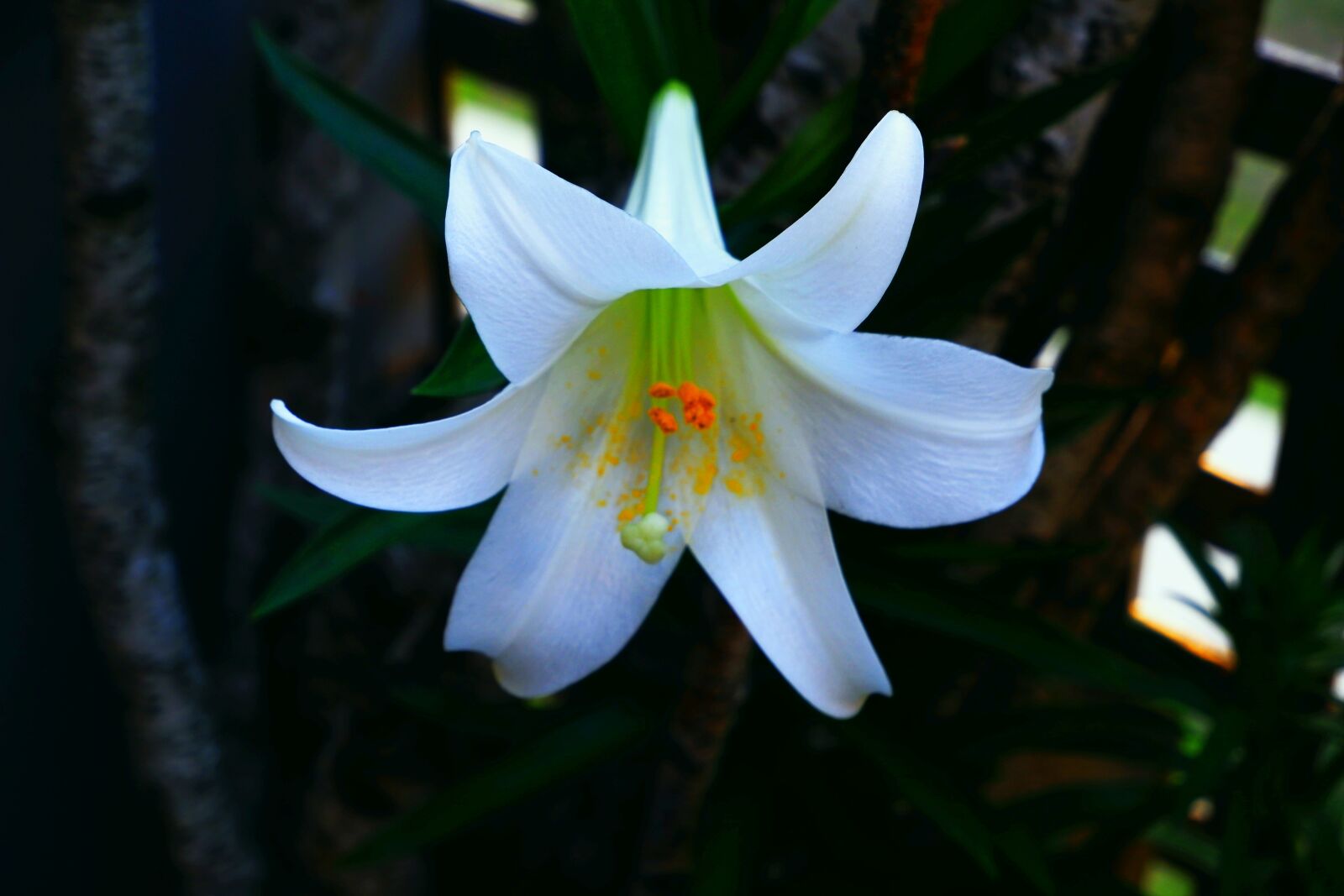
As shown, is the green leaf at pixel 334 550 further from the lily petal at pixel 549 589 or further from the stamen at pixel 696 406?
the stamen at pixel 696 406

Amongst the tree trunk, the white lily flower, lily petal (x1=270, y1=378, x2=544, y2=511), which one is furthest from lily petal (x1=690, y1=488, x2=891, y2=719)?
the tree trunk

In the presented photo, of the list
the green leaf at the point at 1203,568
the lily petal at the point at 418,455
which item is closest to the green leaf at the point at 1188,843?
the green leaf at the point at 1203,568

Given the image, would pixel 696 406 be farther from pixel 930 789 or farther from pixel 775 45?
pixel 930 789

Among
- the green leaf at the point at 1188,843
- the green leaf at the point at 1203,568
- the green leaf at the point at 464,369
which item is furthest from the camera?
the green leaf at the point at 1188,843

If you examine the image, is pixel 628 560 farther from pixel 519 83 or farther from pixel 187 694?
pixel 519 83

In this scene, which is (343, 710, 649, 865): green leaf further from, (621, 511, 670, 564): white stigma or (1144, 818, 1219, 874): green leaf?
(1144, 818, 1219, 874): green leaf

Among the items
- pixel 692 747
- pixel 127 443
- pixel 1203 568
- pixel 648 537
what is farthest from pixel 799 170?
pixel 127 443
